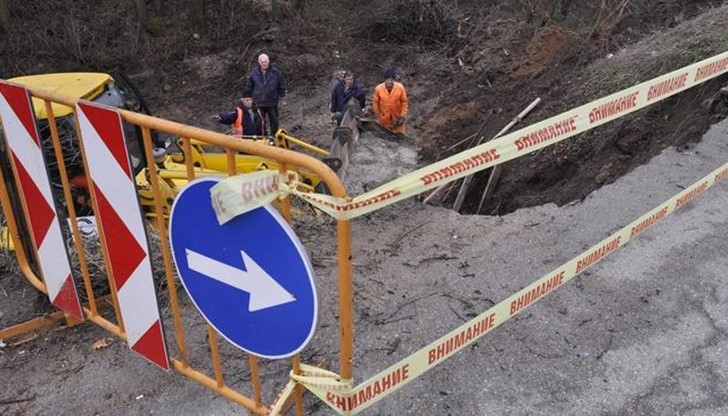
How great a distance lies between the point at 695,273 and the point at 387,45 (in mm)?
15460

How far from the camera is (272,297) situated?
2.47 meters

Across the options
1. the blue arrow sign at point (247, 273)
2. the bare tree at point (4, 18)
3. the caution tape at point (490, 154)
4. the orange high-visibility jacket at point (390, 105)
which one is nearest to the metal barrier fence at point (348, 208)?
the caution tape at point (490, 154)

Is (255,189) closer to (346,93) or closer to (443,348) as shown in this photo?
(443,348)

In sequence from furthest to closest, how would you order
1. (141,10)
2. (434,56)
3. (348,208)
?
(434,56)
(141,10)
(348,208)

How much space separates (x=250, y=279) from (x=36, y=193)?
195 centimetres

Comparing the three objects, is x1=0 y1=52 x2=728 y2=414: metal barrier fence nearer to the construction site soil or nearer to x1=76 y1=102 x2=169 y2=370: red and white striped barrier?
x1=76 y1=102 x2=169 y2=370: red and white striped barrier

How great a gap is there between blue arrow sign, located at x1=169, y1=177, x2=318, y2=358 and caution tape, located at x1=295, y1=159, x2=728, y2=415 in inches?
12.5

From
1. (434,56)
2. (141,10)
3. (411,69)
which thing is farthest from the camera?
(434,56)

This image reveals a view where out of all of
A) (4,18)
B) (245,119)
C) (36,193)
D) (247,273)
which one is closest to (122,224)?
(247,273)

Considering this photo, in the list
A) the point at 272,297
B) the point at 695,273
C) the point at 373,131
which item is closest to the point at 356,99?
the point at 373,131

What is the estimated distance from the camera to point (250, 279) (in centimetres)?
250

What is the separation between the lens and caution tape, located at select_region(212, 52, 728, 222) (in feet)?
7.48

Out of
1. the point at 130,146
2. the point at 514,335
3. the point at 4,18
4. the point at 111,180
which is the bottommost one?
the point at 514,335

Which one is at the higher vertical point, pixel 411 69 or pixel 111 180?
pixel 111 180
